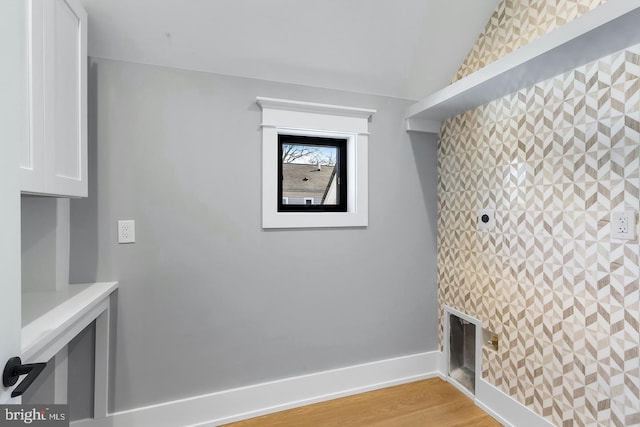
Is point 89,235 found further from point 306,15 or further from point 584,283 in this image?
point 584,283

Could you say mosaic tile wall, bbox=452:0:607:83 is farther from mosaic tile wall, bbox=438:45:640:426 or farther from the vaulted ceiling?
mosaic tile wall, bbox=438:45:640:426

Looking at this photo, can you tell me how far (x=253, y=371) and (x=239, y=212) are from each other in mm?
999

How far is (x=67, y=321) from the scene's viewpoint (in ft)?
3.62

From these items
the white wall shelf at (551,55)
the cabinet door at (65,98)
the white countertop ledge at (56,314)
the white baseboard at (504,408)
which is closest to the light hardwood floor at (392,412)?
the white baseboard at (504,408)

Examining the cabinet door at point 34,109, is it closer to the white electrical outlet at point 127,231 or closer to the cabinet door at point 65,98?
the cabinet door at point 65,98

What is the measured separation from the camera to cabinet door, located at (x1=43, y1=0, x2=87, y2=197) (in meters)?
1.11

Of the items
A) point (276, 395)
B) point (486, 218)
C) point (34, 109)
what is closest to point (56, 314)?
point (34, 109)

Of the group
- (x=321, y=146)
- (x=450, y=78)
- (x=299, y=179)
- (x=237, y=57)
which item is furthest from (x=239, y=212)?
(x=450, y=78)

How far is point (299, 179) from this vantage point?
7.09 feet

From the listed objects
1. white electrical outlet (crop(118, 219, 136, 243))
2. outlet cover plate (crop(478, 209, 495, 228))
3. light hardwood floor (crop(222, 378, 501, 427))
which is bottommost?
light hardwood floor (crop(222, 378, 501, 427))

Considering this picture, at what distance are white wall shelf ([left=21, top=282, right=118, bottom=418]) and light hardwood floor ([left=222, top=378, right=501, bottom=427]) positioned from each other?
2.56ft

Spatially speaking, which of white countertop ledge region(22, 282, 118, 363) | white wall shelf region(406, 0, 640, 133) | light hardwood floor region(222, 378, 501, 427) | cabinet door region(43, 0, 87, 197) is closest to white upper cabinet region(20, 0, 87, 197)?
cabinet door region(43, 0, 87, 197)

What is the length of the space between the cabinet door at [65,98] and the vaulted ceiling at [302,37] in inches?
9.8

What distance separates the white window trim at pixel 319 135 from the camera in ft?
6.36
